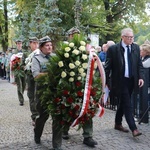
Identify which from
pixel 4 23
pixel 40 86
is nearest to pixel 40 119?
pixel 40 86

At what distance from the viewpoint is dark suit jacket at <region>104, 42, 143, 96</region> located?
5.95 m

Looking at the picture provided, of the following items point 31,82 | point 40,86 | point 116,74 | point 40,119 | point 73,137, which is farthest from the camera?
point 31,82

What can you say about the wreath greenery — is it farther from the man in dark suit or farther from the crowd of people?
the man in dark suit

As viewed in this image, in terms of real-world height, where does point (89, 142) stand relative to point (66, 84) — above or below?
below

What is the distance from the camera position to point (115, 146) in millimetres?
5324

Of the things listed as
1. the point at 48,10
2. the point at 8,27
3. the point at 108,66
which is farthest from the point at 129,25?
the point at 108,66

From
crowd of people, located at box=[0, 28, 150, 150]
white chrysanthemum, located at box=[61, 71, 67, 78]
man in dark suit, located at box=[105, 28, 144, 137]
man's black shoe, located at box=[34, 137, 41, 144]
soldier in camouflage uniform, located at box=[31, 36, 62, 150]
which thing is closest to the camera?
white chrysanthemum, located at box=[61, 71, 67, 78]

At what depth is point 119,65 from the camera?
596 cm

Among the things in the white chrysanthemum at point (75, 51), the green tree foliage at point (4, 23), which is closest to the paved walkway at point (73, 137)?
the white chrysanthemum at point (75, 51)

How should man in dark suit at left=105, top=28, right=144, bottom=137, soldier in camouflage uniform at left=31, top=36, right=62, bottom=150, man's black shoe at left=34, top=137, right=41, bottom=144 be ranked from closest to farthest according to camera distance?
soldier in camouflage uniform at left=31, top=36, right=62, bottom=150, man's black shoe at left=34, top=137, right=41, bottom=144, man in dark suit at left=105, top=28, right=144, bottom=137

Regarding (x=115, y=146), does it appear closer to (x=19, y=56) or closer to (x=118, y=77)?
(x=118, y=77)

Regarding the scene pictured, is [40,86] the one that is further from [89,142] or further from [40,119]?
[89,142]

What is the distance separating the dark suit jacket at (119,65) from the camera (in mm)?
5949

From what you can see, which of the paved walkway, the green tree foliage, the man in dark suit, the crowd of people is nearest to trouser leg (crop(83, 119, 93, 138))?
the crowd of people
